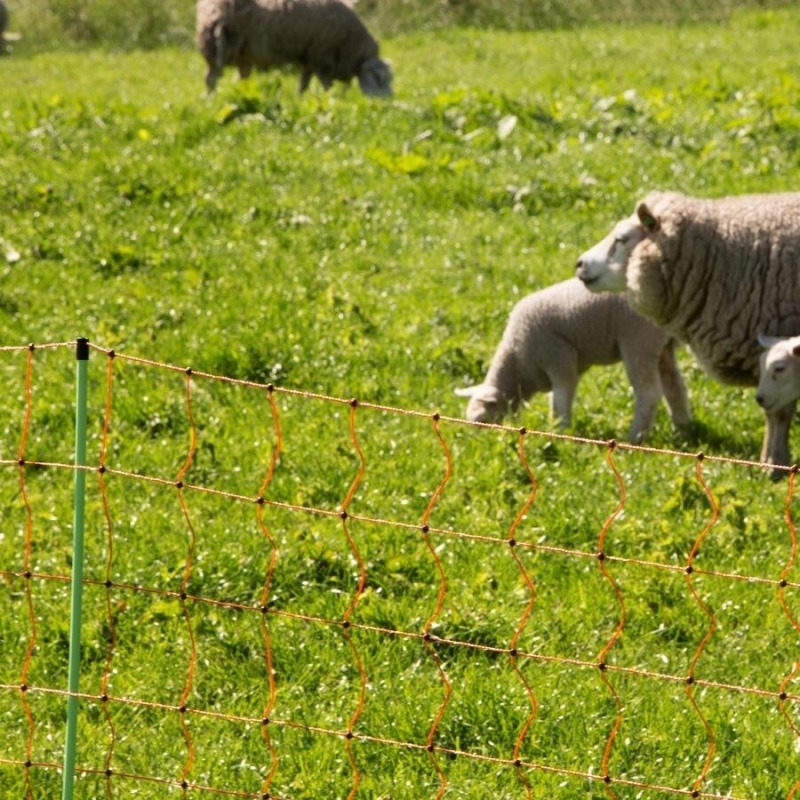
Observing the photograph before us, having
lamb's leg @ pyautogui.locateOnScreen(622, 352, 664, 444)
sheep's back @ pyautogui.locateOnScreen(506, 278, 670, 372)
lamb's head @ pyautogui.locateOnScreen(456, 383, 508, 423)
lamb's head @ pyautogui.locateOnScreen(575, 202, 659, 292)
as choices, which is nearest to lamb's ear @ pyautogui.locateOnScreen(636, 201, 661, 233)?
lamb's head @ pyautogui.locateOnScreen(575, 202, 659, 292)

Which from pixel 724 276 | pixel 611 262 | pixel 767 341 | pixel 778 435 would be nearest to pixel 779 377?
pixel 767 341

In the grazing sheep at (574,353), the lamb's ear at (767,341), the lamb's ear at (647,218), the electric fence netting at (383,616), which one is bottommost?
the electric fence netting at (383,616)

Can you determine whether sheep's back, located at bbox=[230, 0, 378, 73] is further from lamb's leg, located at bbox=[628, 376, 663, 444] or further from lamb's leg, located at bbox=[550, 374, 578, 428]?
lamb's leg, located at bbox=[628, 376, 663, 444]

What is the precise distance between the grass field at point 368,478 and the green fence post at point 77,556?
1.48 ft

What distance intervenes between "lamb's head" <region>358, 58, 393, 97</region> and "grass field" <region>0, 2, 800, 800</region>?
3.73m

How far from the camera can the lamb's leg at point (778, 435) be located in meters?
6.15

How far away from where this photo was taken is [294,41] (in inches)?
625

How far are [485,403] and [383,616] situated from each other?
2034 millimetres

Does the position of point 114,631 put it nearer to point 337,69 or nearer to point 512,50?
point 337,69

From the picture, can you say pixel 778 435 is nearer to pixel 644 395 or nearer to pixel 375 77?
pixel 644 395

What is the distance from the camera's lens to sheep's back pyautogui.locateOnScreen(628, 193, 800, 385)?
6.24m

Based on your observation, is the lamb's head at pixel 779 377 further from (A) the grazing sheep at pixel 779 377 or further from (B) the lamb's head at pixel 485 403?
(B) the lamb's head at pixel 485 403

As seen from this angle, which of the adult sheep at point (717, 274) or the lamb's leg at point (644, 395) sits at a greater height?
the adult sheep at point (717, 274)

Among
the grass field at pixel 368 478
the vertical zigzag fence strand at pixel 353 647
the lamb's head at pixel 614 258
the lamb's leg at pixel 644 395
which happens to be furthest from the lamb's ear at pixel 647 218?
the vertical zigzag fence strand at pixel 353 647
